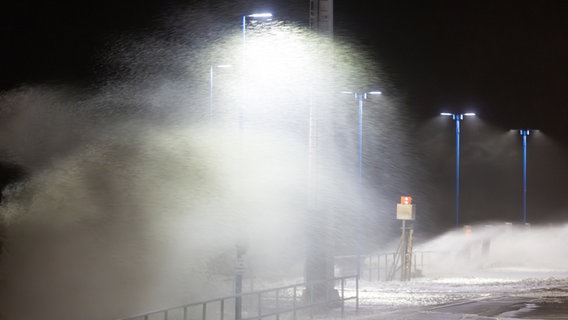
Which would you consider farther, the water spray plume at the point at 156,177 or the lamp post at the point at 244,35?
the water spray plume at the point at 156,177

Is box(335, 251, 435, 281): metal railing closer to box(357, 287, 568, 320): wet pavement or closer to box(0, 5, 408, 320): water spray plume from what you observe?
box(0, 5, 408, 320): water spray plume

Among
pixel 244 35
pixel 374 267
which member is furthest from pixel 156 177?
pixel 244 35

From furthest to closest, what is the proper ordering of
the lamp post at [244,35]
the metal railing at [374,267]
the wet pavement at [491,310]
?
the metal railing at [374,267] < the wet pavement at [491,310] < the lamp post at [244,35]

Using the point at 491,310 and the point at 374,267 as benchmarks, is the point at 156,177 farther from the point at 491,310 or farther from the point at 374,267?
the point at 491,310

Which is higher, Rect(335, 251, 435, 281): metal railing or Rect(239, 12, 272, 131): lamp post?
Rect(239, 12, 272, 131): lamp post

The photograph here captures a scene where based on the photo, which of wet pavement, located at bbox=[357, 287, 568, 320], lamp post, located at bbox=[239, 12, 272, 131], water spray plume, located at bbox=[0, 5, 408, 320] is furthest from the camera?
water spray plume, located at bbox=[0, 5, 408, 320]

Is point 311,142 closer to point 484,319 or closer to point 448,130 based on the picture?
point 484,319

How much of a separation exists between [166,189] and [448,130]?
3768 cm

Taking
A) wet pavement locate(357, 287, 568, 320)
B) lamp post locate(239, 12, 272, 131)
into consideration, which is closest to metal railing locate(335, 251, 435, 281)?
wet pavement locate(357, 287, 568, 320)

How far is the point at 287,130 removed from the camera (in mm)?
51562

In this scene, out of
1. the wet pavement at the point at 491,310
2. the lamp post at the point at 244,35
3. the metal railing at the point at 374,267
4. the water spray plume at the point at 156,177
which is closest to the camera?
the lamp post at the point at 244,35

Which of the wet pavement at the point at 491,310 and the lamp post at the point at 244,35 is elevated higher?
the lamp post at the point at 244,35

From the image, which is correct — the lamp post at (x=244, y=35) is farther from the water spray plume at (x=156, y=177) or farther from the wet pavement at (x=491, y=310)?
the wet pavement at (x=491, y=310)

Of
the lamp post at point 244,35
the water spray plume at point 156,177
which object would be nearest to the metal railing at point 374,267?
the water spray plume at point 156,177
